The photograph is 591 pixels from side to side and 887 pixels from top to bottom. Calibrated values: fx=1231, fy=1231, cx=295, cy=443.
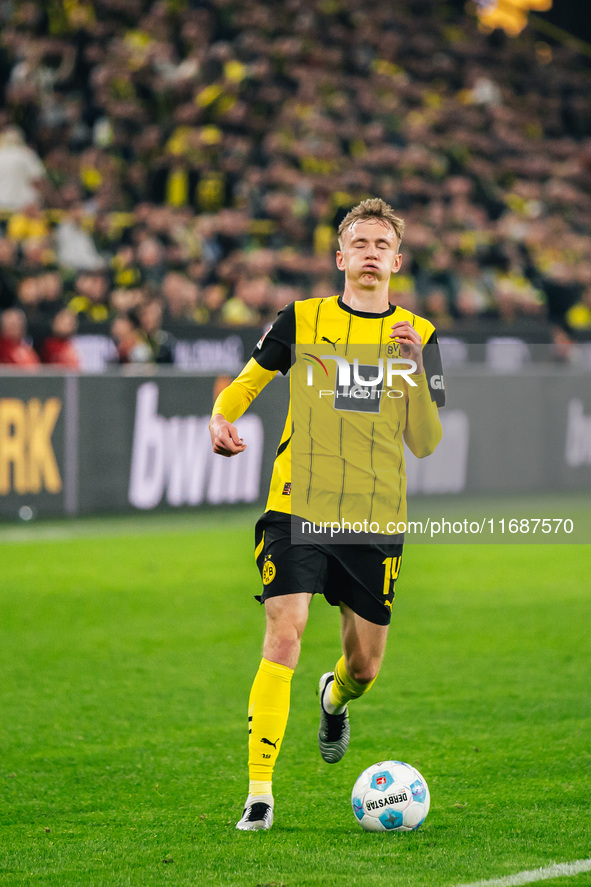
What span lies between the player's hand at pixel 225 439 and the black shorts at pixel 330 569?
35 centimetres

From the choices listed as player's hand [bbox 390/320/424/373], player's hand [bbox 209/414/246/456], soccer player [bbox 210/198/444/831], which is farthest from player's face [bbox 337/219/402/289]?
player's hand [bbox 209/414/246/456]

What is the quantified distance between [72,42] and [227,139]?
252 cm

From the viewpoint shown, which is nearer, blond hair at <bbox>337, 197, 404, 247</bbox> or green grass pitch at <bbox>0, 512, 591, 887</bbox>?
green grass pitch at <bbox>0, 512, 591, 887</bbox>

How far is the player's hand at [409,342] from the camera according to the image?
4188 mm

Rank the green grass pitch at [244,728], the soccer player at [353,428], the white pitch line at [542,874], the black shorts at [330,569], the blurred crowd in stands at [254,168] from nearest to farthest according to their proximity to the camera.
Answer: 1. the white pitch line at [542,874]
2. the green grass pitch at [244,728]
3. the black shorts at [330,569]
4. the soccer player at [353,428]
5. the blurred crowd in stands at [254,168]

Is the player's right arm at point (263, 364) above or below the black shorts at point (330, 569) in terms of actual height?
above

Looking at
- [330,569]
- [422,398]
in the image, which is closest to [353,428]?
[422,398]

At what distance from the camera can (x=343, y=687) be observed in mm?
4742

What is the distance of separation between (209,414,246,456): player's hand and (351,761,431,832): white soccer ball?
3.91 ft

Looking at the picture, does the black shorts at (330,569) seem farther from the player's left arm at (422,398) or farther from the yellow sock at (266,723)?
the player's left arm at (422,398)

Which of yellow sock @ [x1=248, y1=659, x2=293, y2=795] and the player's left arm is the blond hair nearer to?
the player's left arm

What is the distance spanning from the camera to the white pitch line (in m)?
3.58

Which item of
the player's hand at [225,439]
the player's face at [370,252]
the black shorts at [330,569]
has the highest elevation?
the player's face at [370,252]

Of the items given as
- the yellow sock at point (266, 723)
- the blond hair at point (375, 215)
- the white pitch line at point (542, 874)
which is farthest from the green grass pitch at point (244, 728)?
the blond hair at point (375, 215)
